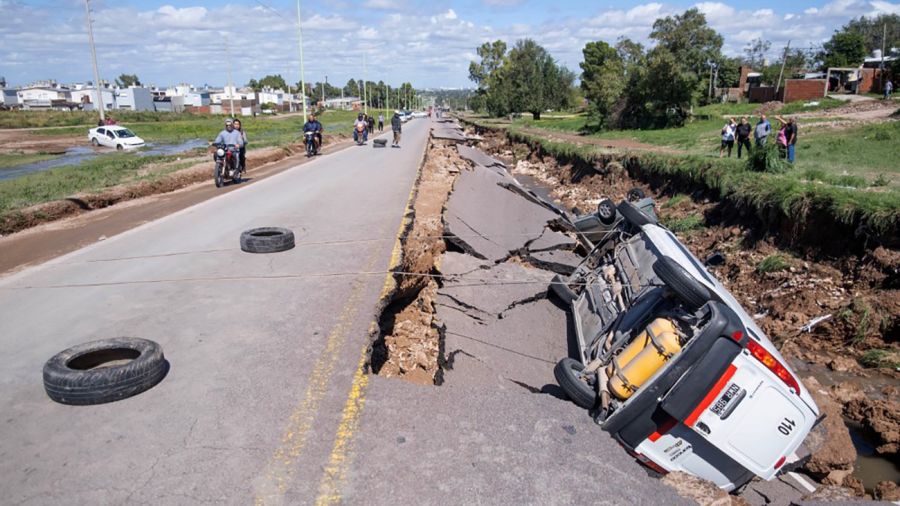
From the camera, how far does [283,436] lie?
3963 millimetres

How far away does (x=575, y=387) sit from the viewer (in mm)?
4957

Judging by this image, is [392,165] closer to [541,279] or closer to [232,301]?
[541,279]

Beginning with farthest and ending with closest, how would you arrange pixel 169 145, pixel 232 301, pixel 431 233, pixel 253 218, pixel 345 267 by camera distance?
pixel 169 145 → pixel 253 218 → pixel 431 233 → pixel 345 267 → pixel 232 301

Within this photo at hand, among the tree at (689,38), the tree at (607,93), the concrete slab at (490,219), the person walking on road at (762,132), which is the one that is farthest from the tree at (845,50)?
the concrete slab at (490,219)

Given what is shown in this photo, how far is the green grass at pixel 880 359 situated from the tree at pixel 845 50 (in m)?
73.6

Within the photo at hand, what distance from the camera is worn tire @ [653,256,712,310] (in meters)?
4.66

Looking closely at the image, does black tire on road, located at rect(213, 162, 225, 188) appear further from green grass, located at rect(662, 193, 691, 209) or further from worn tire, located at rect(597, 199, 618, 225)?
green grass, located at rect(662, 193, 691, 209)

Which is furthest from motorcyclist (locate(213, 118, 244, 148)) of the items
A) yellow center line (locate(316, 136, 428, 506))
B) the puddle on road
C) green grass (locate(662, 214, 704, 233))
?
the puddle on road

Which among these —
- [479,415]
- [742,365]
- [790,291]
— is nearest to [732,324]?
[742,365]

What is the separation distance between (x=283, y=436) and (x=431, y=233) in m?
7.17

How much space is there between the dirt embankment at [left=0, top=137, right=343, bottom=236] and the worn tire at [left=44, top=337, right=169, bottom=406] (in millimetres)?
8222

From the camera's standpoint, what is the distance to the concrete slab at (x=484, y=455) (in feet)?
11.5

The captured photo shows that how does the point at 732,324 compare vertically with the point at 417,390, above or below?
A: above

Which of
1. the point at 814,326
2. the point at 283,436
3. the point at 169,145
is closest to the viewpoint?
the point at 283,436
